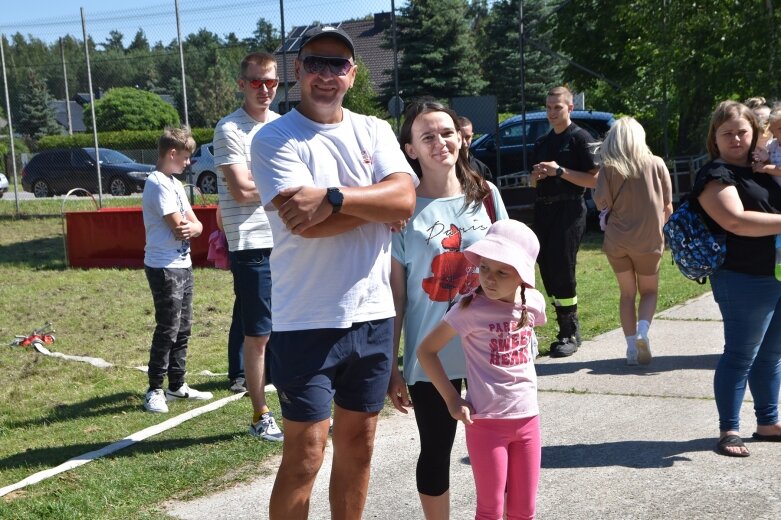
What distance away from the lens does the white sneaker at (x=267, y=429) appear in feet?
17.8

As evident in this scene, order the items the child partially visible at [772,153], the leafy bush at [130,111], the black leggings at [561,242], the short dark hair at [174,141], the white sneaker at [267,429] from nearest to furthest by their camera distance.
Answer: the child partially visible at [772,153] → the white sneaker at [267,429] → the short dark hair at [174,141] → the black leggings at [561,242] → the leafy bush at [130,111]

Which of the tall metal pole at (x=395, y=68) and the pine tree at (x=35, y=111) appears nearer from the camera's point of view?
the tall metal pole at (x=395, y=68)

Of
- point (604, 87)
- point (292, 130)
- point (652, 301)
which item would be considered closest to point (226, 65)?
point (604, 87)

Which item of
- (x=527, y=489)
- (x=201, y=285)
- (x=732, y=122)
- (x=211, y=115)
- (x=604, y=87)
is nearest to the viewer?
(x=527, y=489)

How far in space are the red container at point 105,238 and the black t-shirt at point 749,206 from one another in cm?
1038

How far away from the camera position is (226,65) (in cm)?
3984

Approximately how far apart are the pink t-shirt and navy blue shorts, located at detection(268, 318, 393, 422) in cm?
30

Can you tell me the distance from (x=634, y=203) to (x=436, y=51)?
30584mm

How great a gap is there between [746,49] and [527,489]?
14.8 metres

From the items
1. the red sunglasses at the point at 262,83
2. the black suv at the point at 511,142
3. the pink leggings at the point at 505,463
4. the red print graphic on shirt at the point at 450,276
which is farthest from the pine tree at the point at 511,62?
the pink leggings at the point at 505,463

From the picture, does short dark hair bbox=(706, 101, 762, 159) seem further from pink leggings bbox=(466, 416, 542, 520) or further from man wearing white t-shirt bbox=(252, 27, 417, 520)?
pink leggings bbox=(466, 416, 542, 520)

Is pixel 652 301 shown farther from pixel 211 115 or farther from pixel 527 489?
pixel 211 115

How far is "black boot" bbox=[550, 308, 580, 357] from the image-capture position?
7363mm

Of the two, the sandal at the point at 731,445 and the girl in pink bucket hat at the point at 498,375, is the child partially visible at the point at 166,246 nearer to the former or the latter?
the girl in pink bucket hat at the point at 498,375
